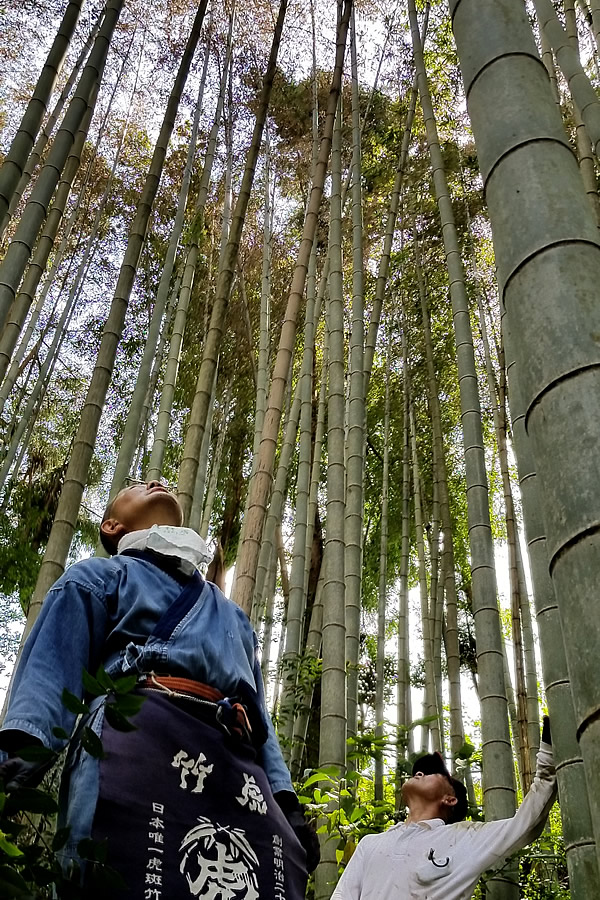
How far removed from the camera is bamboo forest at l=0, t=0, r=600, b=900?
0.79m

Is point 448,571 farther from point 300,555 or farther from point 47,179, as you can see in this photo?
point 47,179

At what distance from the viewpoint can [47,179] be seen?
2293 mm

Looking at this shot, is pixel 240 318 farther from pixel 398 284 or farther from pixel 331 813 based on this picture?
pixel 331 813

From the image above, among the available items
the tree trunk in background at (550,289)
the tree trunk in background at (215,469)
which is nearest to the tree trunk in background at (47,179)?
the tree trunk in background at (550,289)

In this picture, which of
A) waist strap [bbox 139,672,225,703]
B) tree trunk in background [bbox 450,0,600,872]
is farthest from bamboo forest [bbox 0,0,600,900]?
waist strap [bbox 139,672,225,703]

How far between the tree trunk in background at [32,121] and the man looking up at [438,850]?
1835mm

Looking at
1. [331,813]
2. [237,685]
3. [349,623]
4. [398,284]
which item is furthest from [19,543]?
[237,685]

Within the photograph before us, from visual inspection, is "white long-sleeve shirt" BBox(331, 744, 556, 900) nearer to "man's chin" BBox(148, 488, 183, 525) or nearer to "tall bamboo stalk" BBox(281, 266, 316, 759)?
"man's chin" BBox(148, 488, 183, 525)

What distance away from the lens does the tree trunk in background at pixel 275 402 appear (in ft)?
7.77

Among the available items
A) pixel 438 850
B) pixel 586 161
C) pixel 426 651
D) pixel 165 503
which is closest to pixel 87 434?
pixel 165 503

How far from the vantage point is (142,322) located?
6980 mm

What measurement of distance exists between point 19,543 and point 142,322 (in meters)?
2.16

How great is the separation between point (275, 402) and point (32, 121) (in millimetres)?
1127

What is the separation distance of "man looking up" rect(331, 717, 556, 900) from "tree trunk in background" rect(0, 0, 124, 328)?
5.24 ft
